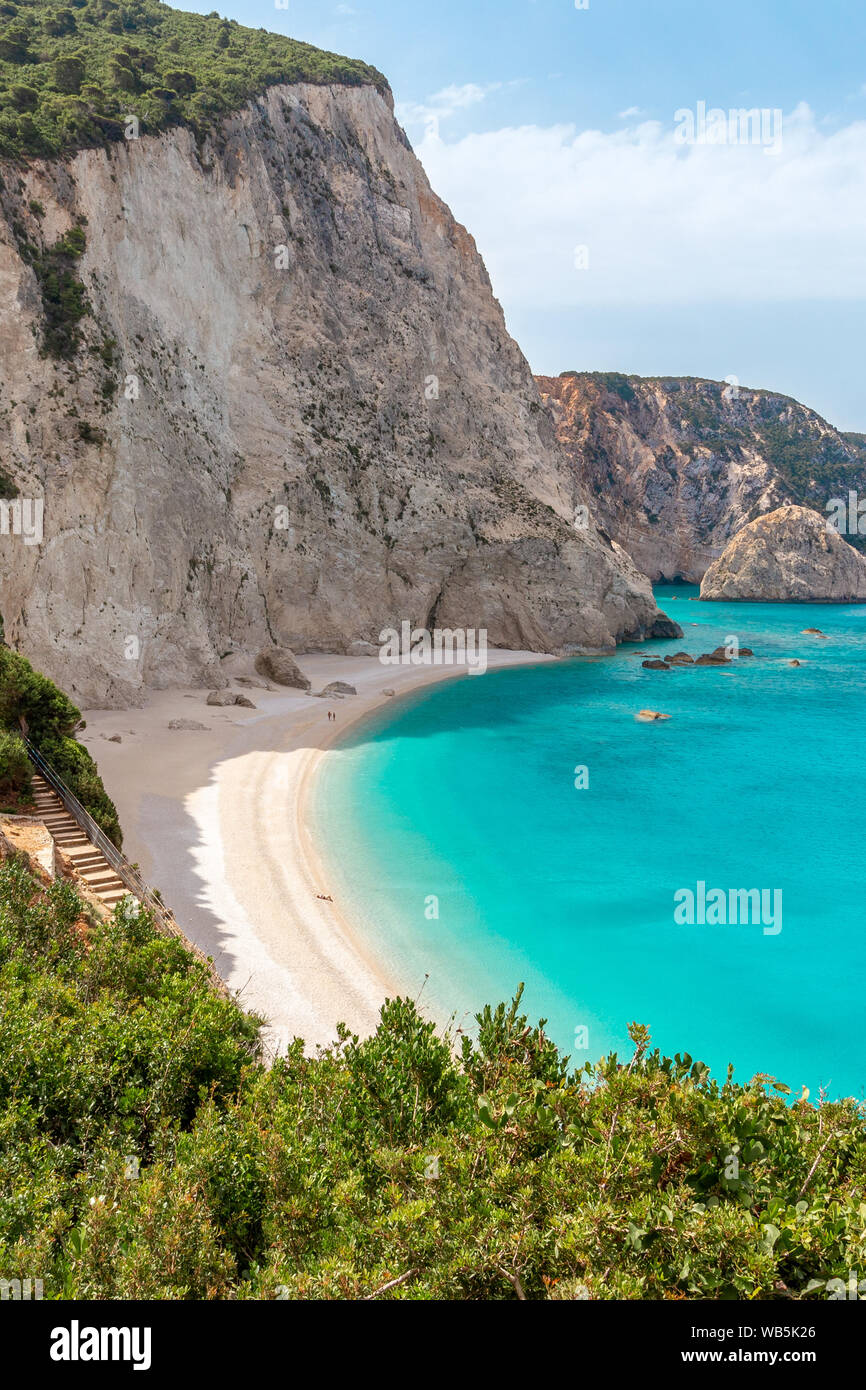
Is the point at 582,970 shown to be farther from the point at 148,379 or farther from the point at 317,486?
the point at 317,486

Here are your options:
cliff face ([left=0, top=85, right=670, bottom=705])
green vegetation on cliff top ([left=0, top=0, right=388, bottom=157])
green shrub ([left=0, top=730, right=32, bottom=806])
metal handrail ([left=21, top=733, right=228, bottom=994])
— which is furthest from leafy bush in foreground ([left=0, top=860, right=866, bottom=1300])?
green vegetation on cliff top ([left=0, top=0, right=388, bottom=157])

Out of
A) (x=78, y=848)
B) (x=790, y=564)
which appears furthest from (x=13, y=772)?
(x=790, y=564)

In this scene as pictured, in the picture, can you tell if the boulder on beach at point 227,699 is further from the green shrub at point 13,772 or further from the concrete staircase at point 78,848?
the green shrub at point 13,772

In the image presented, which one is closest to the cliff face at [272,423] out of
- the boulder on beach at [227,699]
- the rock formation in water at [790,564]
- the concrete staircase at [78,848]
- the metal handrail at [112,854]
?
the boulder on beach at [227,699]

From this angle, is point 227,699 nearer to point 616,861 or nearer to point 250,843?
point 250,843
